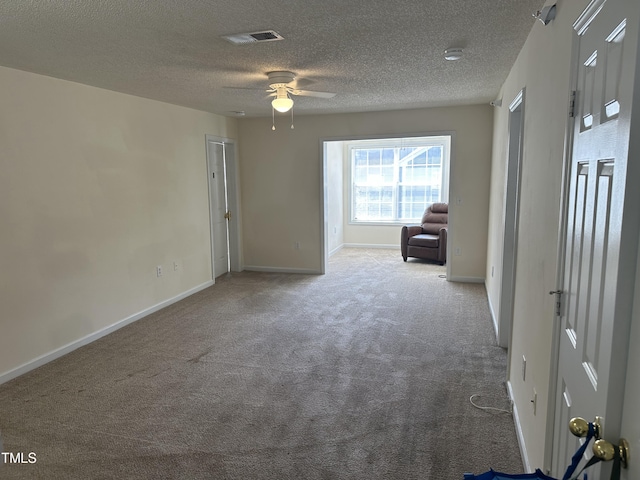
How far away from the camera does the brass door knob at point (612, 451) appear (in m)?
0.82

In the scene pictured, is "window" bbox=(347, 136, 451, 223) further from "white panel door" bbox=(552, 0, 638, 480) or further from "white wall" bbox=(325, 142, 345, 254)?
"white panel door" bbox=(552, 0, 638, 480)

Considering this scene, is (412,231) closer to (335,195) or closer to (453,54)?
(335,195)

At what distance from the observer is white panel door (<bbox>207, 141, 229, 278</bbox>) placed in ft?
19.7

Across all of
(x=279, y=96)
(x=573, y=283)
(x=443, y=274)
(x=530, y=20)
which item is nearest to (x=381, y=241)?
(x=443, y=274)

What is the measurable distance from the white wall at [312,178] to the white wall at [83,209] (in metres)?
1.31

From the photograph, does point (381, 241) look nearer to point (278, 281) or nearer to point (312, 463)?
point (278, 281)

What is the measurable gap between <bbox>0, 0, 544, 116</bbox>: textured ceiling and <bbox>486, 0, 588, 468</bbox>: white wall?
0.39 meters

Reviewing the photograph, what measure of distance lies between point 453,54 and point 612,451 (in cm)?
277

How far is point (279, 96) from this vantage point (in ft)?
12.0

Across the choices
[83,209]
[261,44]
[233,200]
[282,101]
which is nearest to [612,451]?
[261,44]

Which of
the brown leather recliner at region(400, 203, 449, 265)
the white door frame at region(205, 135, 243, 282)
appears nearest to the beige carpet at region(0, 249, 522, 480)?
the white door frame at region(205, 135, 243, 282)

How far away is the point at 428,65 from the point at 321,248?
3543 millimetres

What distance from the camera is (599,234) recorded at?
41.1 inches

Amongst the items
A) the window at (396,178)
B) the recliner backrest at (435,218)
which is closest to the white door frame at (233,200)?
the window at (396,178)
